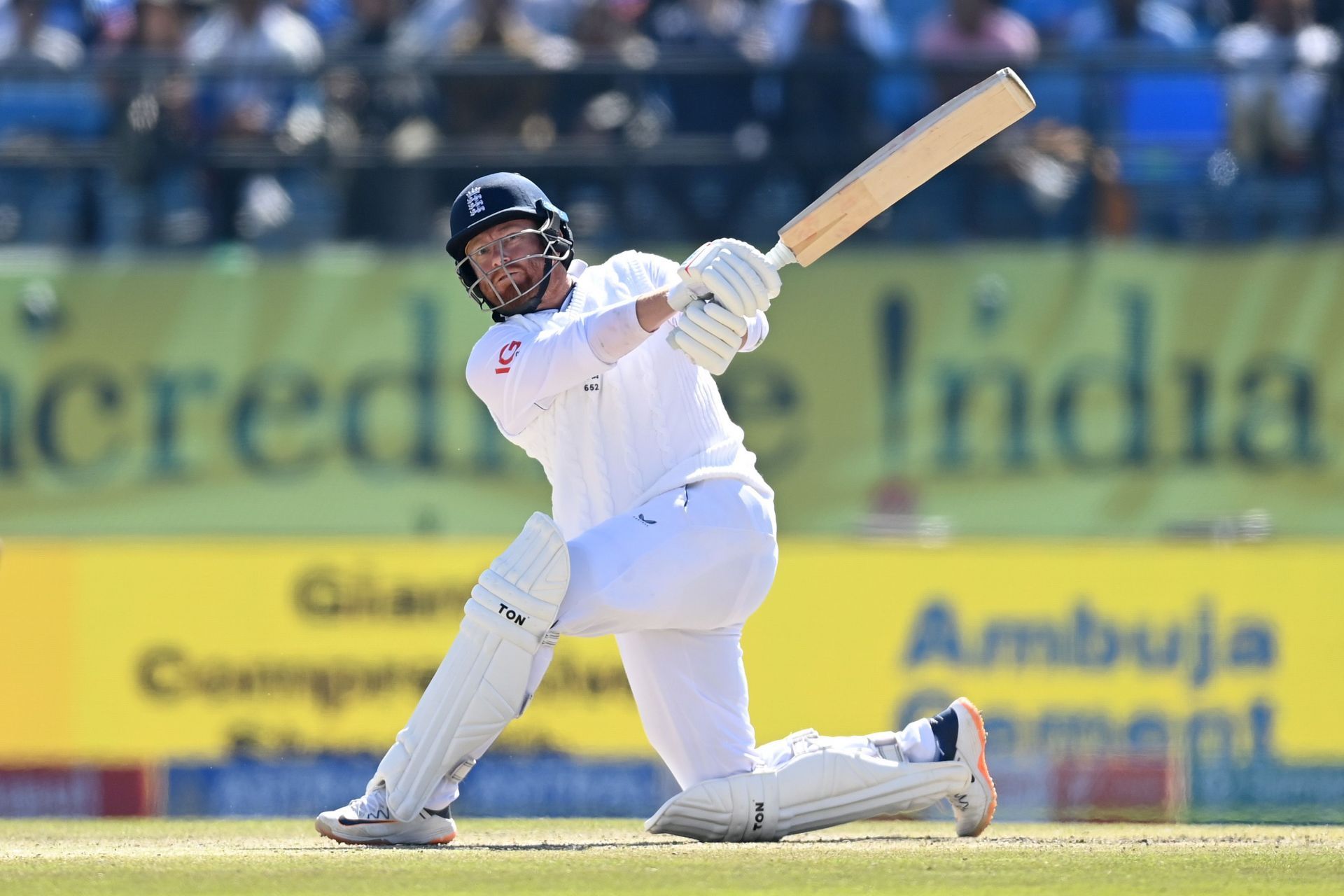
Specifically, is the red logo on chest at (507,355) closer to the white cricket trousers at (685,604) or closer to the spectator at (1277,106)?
the white cricket trousers at (685,604)

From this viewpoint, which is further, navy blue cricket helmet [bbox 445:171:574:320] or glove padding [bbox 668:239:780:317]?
navy blue cricket helmet [bbox 445:171:574:320]

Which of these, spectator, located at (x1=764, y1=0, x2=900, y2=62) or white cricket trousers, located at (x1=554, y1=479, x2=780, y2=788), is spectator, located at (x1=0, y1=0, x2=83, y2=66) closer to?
spectator, located at (x1=764, y1=0, x2=900, y2=62)

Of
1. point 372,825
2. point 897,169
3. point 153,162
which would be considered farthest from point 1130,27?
point 372,825

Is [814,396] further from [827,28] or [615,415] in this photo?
[615,415]

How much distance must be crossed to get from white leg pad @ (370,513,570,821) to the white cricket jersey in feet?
0.79

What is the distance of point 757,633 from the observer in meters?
7.80

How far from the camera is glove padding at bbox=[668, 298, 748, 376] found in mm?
4570

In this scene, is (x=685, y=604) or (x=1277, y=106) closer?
(x=685, y=604)

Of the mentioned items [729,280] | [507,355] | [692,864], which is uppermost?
[729,280]

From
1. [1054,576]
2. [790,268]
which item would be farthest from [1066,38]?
[1054,576]

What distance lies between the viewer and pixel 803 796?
489 centimetres

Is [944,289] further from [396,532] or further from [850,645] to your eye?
[396,532]

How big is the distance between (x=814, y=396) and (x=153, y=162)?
9.25ft

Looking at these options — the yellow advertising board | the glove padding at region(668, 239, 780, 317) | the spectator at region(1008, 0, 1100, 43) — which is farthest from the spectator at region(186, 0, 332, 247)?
the glove padding at region(668, 239, 780, 317)
